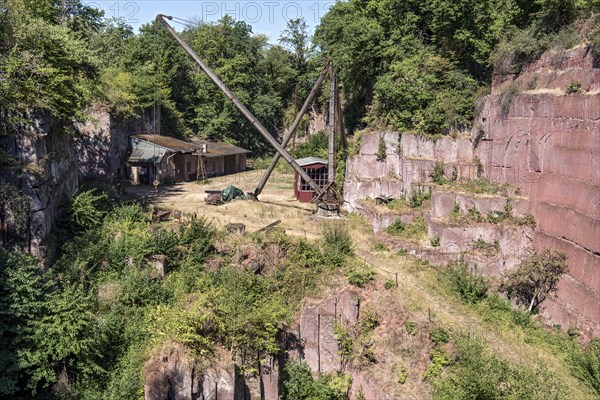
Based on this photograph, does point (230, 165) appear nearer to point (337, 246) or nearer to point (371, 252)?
point (371, 252)

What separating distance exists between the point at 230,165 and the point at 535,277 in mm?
28328

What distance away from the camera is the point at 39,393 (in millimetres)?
12453

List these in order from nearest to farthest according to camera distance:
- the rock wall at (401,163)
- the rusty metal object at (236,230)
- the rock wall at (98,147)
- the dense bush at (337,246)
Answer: the dense bush at (337,246), the rusty metal object at (236,230), the rock wall at (401,163), the rock wall at (98,147)

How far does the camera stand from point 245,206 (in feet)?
84.7

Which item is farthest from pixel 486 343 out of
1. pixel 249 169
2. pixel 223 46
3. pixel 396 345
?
pixel 223 46

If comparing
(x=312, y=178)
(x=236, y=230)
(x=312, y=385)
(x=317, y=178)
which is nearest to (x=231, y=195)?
(x=312, y=178)

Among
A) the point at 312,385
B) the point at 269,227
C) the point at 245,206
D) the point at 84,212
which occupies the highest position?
the point at 84,212

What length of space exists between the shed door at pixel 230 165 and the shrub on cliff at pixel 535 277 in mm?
26554

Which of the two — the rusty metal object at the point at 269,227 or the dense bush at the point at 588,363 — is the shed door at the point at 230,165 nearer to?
the rusty metal object at the point at 269,227

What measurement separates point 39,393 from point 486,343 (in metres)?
13.1

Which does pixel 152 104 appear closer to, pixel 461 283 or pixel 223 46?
pixel 223 46

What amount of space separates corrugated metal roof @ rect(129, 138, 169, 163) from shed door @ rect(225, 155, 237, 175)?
8.77m

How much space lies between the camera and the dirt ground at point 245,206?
22.8 meters

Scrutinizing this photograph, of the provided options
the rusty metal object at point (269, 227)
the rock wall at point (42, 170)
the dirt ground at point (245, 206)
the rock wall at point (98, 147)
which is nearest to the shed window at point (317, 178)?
the dirt ground at point (245, 206)
